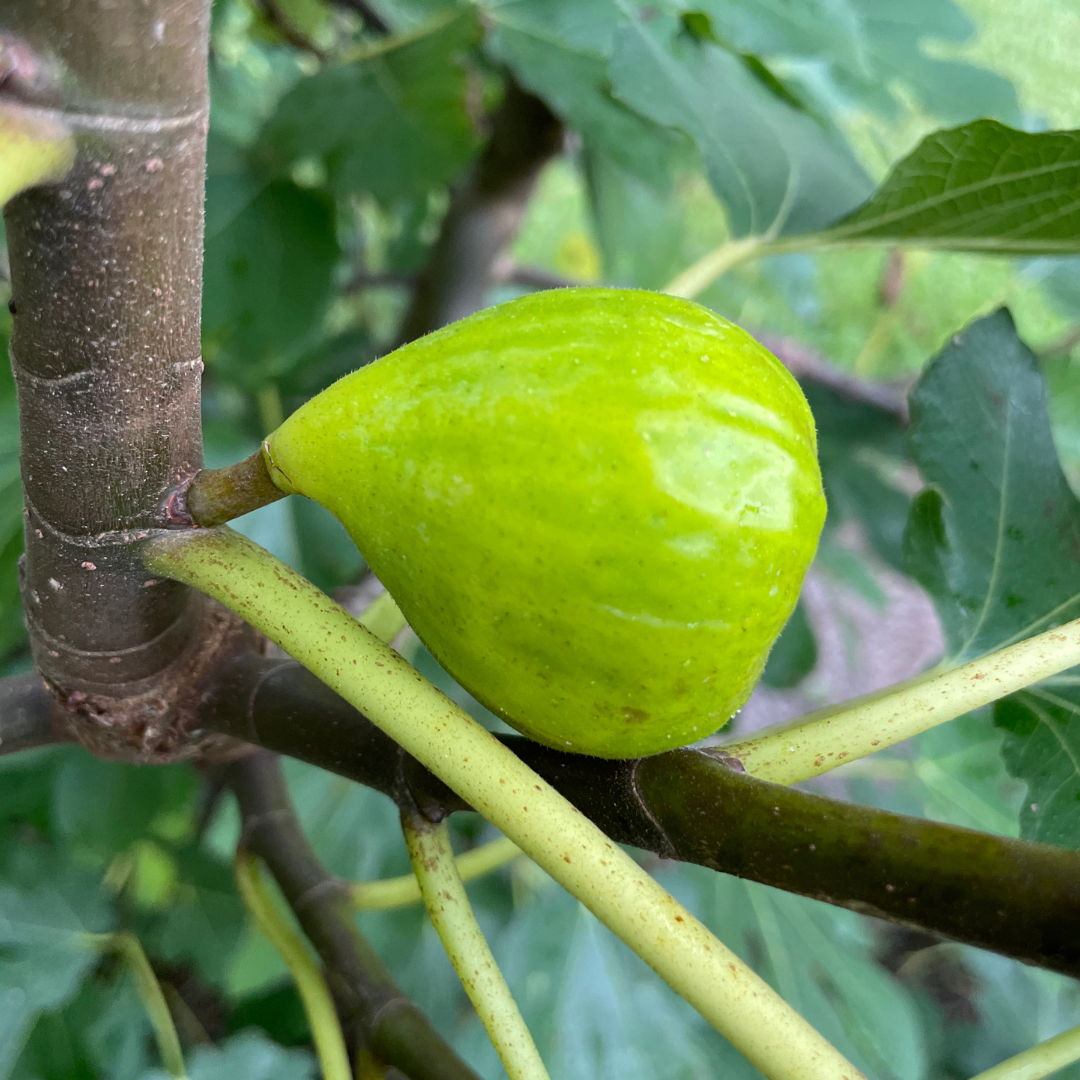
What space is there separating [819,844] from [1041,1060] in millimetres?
163

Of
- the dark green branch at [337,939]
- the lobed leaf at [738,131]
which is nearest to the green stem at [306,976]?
the dark green branch at [337,939]

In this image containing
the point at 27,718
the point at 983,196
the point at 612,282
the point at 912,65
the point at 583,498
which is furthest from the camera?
the point at 612,282

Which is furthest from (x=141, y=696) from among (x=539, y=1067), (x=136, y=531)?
(x=539, y=1067)

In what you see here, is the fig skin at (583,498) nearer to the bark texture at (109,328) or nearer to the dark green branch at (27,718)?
the bark texture at (109,328)

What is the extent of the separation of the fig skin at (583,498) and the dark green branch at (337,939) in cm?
27

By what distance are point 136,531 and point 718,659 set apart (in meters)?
0.24

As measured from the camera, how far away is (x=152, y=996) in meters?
0.73

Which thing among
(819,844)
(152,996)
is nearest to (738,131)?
(819,844)

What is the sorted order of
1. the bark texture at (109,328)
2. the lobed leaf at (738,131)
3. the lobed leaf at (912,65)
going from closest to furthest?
the bark texture at (109,328)
the lobed leaf at (738,131)
the lobed leaf at (912,65)

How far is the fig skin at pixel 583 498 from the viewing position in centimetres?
30

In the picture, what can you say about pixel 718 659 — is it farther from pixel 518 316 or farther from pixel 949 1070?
pixel 949 1070

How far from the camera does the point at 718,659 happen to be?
1.09 ft

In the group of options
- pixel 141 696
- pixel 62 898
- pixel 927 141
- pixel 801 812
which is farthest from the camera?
pixel 62 898

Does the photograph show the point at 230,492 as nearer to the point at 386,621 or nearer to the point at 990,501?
the point at 386,621
